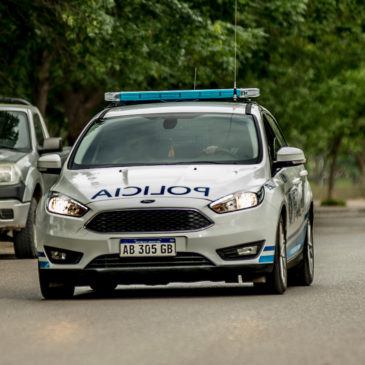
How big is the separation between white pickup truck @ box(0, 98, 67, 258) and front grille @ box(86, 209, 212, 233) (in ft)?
19.2

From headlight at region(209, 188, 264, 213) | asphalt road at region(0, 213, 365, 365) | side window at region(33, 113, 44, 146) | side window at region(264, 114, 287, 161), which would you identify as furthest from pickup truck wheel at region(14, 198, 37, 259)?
headlight at region(209, 188, 264, 213)

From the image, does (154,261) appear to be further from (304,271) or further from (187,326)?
(304,271)

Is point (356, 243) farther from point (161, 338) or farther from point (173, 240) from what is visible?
point (161, 338)

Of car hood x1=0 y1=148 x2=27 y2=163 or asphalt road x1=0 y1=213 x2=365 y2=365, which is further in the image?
car hood x1=0 y1=148 x2=27 y2=163

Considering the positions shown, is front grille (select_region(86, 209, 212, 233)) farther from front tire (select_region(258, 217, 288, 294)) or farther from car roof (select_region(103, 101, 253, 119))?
car roof (select_region(103, 101, 253, 119))

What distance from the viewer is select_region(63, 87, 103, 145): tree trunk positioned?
3475 cm

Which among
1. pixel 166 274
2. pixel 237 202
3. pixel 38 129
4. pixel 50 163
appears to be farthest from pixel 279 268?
pixel 38 129

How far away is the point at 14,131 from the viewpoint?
54.6 ft

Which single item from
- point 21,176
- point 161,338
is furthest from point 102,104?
point 161,338

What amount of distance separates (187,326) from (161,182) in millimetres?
2126

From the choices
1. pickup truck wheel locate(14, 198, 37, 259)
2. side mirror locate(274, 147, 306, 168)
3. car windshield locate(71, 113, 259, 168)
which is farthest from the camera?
pickup truck wheel locate(14, 198, 37, 259)

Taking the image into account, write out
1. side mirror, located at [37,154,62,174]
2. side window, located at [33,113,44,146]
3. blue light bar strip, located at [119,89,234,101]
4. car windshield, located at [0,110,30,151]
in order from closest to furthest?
side mirror, located at [37,154,62,174] → blue light bar strip, located at [119,89,234,101] → car windshield, located at [0,110,30,151] → side window, located at [33,113,44,146]

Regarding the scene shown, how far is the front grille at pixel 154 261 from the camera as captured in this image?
9773 millimetres

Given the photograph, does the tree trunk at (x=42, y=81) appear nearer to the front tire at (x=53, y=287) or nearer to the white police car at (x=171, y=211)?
the white police car at (x=171, y=211)
